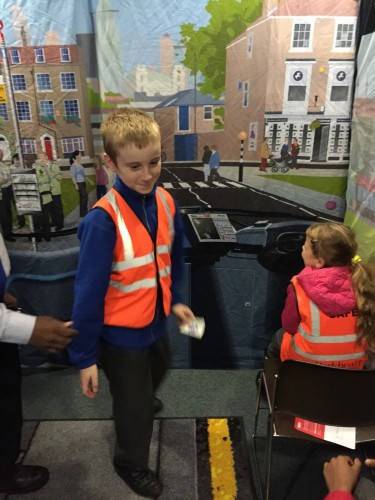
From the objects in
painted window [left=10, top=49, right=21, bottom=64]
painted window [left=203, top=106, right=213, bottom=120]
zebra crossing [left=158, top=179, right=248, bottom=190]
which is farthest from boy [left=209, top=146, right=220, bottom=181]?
painted window [left=10, top=49, right=21, bottom=64]

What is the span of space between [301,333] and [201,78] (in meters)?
1.33

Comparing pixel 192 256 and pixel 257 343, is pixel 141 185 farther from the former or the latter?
pixel 257 343

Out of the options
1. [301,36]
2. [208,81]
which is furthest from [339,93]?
[208,81]

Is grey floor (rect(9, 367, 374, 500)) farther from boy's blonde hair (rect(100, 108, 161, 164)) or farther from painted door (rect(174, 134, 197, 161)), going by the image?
boy's blonde hair (rect(100, 108, 161, 164))

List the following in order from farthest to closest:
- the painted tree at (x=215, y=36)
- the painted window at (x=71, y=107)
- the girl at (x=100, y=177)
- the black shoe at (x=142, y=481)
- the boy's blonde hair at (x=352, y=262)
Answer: the girl at (x=100, y=177) < the painted window at (x=71, y=107) < the painted tree at (x=215, y=36) < the black shoe at (x=142, y=481) < the boy's blonde hair at (x=352, y=262)

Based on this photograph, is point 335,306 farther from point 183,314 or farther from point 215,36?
point 215,36

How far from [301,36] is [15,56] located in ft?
4.57

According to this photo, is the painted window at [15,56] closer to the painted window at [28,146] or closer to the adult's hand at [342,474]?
the painted window at [28,146]

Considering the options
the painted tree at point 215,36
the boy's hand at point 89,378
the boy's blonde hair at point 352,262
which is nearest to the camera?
the boy's hand at point 89,378

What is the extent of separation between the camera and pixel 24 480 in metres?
1.63

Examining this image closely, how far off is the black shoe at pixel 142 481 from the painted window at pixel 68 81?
1.75 meters

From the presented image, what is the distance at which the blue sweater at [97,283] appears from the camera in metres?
1.23

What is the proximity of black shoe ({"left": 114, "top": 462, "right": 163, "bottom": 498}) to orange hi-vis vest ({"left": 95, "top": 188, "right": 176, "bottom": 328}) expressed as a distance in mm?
668

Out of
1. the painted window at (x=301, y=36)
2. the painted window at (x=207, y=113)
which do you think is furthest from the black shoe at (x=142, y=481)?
the painted window at (x=301, y=36)
